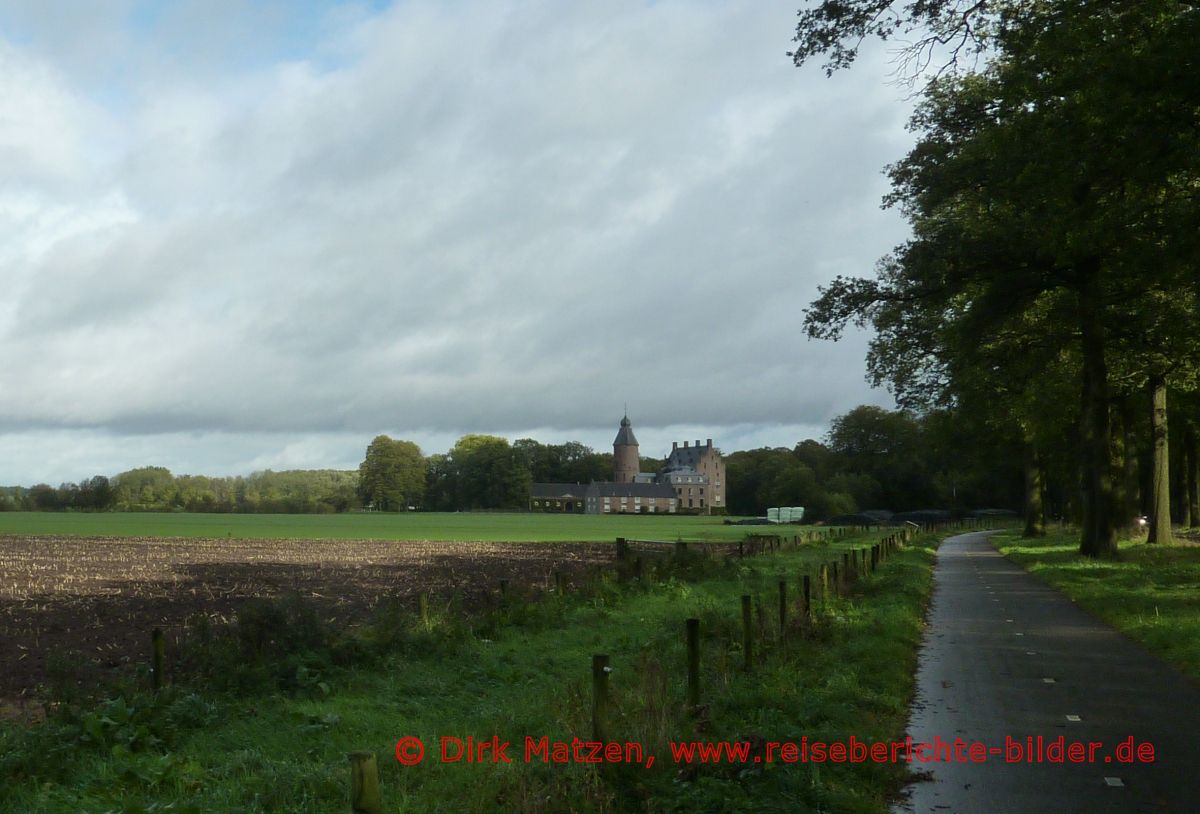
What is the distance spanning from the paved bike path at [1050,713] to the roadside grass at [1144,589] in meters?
0.40

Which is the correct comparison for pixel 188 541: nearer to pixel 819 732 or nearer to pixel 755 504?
pixel 819 732

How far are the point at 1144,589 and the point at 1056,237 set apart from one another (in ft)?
23.6

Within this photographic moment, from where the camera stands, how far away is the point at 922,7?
15.0 m

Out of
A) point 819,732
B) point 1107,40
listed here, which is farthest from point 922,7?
point 819,732

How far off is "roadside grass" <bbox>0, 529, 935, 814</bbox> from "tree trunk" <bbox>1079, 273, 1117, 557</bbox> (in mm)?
17564

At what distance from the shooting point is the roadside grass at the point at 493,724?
24.5 feet

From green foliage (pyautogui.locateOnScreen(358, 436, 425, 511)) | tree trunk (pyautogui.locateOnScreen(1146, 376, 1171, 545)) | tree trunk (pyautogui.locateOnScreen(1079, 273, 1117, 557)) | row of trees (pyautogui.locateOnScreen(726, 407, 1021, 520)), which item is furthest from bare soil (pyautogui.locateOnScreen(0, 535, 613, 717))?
green foliage (pyautogui.locateOnScreen(358, 436, 425, 511))

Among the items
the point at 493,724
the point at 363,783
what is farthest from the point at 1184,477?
the point at 363,783

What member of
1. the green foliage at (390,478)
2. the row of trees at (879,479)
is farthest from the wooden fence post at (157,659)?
the green foliage at (390,478)

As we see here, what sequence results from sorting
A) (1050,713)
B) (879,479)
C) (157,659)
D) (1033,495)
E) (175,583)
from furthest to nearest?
(879,479) < (1033,495) < (175,583) < (157,659) < (1050,713)

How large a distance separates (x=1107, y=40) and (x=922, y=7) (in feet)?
11.4

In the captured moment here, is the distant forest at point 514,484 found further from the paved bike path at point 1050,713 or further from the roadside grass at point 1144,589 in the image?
the paved bike path at point 1050,713

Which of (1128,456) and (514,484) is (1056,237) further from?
(514,484)

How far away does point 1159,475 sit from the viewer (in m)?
37.5
